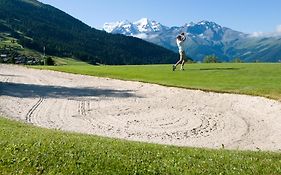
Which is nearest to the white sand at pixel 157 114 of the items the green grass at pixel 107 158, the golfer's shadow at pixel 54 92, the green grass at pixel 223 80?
the golfer's shadow at pixel 54 92

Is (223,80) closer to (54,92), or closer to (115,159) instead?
(54,92)

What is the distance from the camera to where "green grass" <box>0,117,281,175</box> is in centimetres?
1352

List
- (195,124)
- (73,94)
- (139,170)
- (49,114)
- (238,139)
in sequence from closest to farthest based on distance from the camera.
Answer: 1. (139,170)
2. (238,139)
3. (195,124)
4. (49,114)
5. (73,94)

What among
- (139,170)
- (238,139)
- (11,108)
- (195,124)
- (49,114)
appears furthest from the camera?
(11,108)

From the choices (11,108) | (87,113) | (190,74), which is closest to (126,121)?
(87,113)

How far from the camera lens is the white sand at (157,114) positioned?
69.5ft

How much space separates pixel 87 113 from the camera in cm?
2770

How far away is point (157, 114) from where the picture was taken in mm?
27062

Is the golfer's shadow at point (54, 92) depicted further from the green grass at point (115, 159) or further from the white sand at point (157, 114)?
the green grass at point (115, 159)

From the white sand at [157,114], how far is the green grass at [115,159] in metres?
4.42

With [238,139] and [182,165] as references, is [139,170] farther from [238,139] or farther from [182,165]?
[238,139]

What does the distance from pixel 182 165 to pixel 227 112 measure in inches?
540

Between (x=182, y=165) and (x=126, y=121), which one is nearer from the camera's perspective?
(x=182, y=165)

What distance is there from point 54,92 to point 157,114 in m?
13.9
